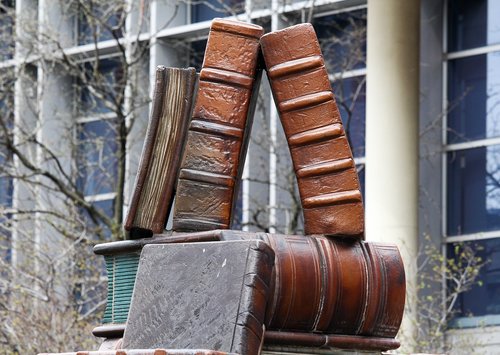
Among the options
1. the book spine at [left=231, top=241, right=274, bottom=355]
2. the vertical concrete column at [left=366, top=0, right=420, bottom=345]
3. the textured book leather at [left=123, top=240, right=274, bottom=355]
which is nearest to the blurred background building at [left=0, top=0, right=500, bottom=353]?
the vertical concrete column at [left=366, top=0, right=420, bottom=345]

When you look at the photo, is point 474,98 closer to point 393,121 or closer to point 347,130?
point 393,121

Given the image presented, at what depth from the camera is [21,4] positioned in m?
25.6

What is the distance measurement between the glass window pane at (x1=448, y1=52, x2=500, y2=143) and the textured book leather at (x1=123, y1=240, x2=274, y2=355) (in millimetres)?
18479

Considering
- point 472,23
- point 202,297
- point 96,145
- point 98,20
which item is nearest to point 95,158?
point 96,145

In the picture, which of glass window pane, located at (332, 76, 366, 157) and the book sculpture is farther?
glass window pane, located at (332, 76, 366, 157)

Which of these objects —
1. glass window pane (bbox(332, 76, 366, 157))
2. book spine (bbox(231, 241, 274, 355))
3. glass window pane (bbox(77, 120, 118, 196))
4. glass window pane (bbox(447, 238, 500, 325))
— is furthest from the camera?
glass window pane (bbox(77, 120, 118, 196))

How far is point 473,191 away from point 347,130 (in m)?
3.13

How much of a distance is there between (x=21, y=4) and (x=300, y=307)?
21281 millimetres

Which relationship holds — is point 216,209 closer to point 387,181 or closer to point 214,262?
point 214,262

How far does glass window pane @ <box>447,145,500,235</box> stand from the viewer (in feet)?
74.7

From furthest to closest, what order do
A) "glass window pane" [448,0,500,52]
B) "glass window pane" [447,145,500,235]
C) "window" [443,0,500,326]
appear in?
"glass window pane" [448,0,500,52]
"glass window pane" [447,145,500,235]
"window" [443,0,500,326]

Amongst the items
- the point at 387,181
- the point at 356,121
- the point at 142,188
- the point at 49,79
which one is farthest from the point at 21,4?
the point at 142,188

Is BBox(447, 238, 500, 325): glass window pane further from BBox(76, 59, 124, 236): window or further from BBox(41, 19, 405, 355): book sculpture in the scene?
BBox(41, 19, 405, 355): book sculpture

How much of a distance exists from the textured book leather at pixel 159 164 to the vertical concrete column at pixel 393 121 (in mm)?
15285
